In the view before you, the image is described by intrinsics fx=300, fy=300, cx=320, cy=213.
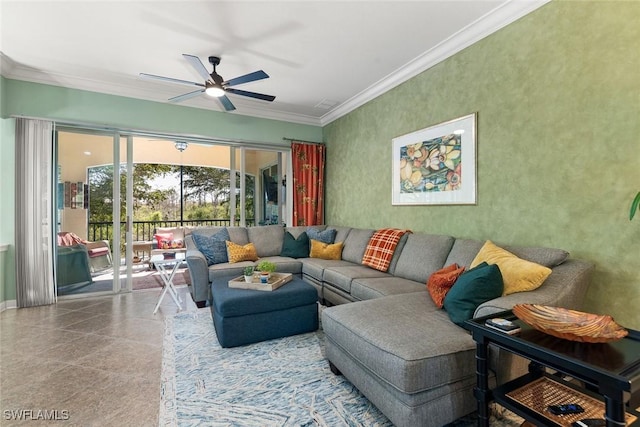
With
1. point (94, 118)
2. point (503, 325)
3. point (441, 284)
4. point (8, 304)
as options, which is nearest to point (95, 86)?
point (94, 118)

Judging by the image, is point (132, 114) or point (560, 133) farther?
point (132, 114)

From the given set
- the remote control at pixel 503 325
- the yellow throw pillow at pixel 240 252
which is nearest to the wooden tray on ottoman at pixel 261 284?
the yellow throw pillow at pixel 240 252

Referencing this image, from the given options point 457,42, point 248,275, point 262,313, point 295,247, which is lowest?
point 262,313

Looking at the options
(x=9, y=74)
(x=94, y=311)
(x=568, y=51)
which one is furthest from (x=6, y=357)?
(x=568, y=51)

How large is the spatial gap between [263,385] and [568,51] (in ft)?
10.3

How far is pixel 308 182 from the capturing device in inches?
208

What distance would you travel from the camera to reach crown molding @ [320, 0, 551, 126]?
2387 millimetres

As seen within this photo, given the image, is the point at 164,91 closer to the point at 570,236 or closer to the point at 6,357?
the point at 6,357

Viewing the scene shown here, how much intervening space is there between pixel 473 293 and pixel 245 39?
9.73 ft

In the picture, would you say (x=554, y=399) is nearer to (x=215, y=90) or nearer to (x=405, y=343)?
(x=405, y=343)

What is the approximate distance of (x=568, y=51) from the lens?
2.12 metres

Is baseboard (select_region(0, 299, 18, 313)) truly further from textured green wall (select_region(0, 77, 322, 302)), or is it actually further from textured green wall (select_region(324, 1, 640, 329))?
textured green wall (select_region(324, 1, 640, 329))

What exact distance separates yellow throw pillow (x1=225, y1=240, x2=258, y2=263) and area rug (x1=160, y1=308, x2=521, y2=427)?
136cm

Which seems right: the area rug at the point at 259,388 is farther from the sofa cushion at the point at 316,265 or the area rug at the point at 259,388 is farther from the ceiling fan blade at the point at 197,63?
the ceiling fan blade at the point at 197,63
